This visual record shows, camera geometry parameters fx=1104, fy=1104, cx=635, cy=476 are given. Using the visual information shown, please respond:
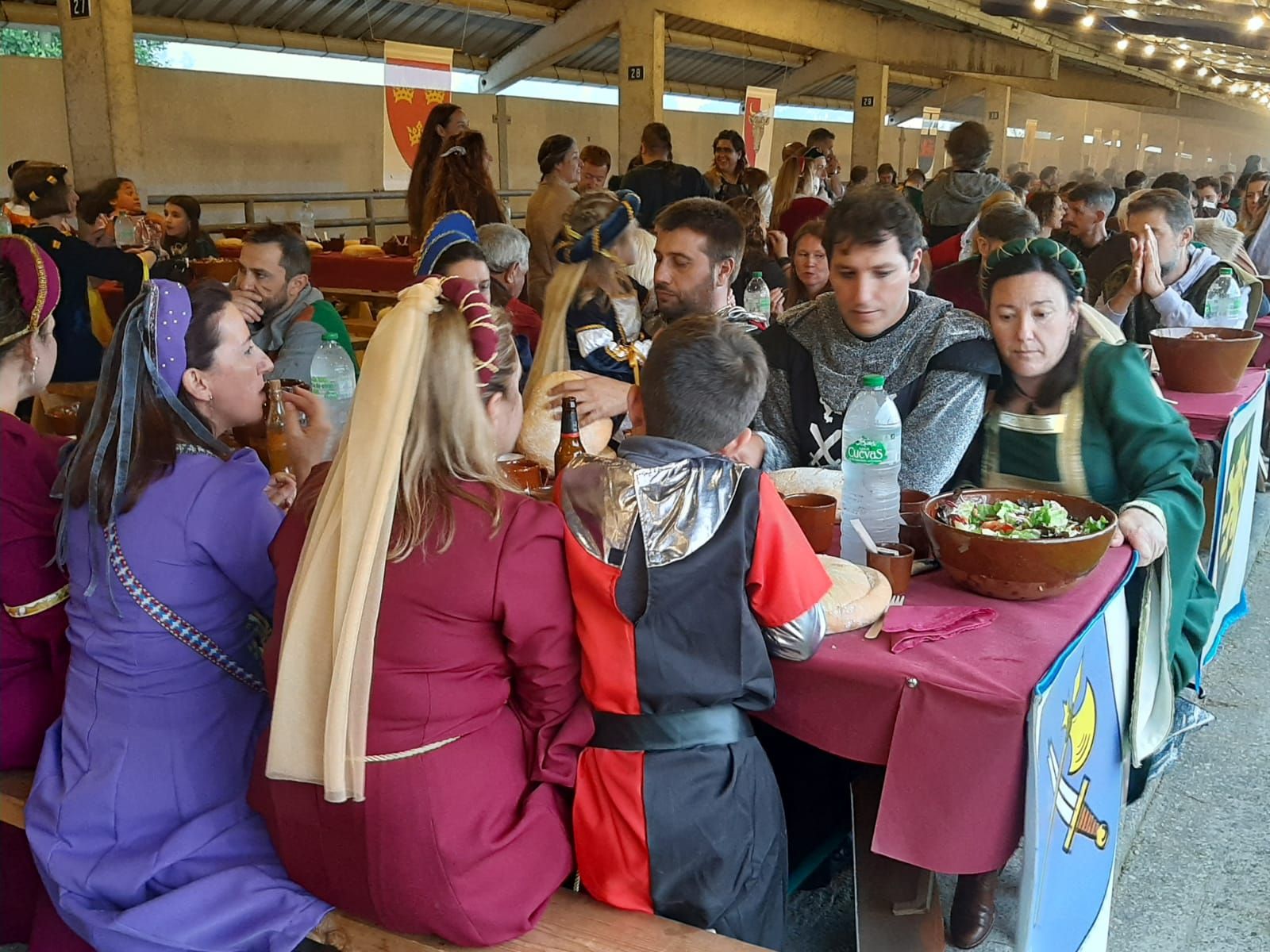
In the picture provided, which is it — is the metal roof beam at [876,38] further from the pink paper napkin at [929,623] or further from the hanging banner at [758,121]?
the pink paper napkin at [929,623]

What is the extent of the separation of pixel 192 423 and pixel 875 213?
1.51m

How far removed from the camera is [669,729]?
1665mm

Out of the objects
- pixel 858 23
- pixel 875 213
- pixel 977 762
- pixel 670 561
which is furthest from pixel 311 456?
pixel 858 23

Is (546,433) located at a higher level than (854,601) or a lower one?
higher

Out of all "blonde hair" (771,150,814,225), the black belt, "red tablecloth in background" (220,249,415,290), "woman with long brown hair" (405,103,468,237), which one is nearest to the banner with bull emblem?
the black belt

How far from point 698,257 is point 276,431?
4.24ft

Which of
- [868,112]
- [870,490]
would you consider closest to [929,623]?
[870,490]

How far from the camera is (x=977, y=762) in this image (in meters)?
1.59

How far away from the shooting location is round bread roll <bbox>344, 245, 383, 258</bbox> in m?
7.56

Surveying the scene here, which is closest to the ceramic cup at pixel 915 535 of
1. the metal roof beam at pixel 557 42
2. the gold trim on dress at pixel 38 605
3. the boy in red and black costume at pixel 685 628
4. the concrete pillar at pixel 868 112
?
the boy in red and black costume at pixel 685 628

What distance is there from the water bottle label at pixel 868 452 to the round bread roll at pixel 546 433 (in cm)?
68

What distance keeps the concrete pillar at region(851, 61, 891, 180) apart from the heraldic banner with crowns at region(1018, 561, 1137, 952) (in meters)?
17.1

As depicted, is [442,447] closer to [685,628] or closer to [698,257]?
[685,628]

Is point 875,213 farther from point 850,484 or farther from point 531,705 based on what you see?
point 531,705
